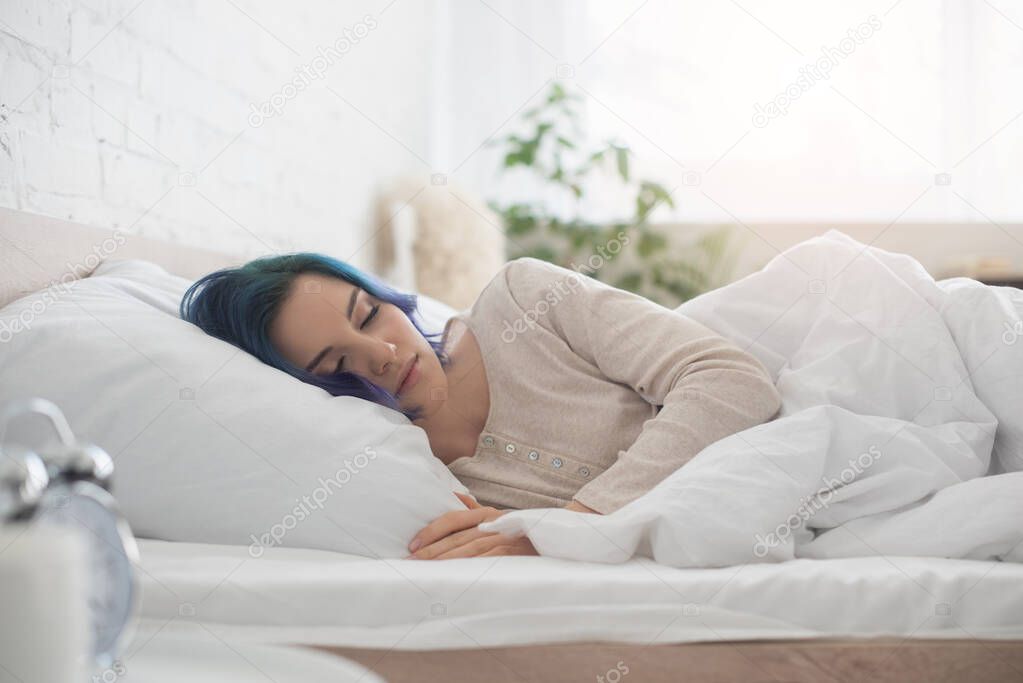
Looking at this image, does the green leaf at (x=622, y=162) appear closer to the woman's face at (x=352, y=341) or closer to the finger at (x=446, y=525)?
the woman's face at (x=352, y=341)

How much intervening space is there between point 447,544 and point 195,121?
1210 millimetres

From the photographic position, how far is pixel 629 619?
0.85 m

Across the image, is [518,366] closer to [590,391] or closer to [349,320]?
[590,391]

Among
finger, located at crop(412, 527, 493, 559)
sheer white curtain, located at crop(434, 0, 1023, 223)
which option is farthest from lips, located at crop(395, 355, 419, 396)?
sheer white curtain, located at crop(434, 0, 1023, 223)

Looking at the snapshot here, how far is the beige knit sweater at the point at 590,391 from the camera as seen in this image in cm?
118

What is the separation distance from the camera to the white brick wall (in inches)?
52.7

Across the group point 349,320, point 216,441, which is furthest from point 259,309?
point 216,441

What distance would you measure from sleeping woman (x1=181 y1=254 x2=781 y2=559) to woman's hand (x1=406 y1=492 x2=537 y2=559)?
3.6 inches

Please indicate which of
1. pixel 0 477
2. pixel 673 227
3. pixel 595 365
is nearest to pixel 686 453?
pixel 595 365

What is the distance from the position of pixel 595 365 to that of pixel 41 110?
0.87 meters

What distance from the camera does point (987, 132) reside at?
358cm

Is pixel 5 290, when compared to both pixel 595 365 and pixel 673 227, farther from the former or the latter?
pixel 673 227

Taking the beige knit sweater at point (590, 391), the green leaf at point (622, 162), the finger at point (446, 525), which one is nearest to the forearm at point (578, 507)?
the beige knit sweater at point (590, 391)

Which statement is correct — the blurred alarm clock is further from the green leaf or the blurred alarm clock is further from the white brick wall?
the green leaf
